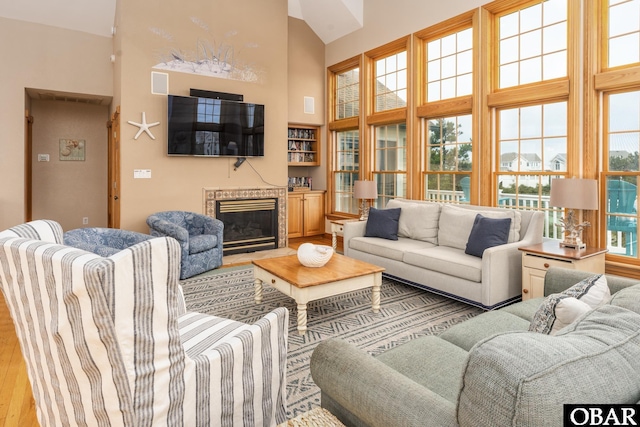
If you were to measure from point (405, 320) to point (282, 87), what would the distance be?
4.48 meters

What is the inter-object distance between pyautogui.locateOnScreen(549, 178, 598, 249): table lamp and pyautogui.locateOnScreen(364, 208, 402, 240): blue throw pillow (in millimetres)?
1716

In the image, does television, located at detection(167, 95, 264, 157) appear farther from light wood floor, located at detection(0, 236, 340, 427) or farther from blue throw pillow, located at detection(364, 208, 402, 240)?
light wood floor, located at detection(0, 236, 340, 427)

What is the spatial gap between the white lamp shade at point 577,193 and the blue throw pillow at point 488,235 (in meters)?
0.49

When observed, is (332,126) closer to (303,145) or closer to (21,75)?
(303,145)

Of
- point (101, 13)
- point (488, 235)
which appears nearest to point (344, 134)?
point (488, 235)

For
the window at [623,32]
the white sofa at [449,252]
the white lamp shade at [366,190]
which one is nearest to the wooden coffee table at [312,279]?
the white sofa at [449,252]

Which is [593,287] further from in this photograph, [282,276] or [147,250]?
[282,276]

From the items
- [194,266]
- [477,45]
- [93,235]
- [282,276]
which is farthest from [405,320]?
[477,45]

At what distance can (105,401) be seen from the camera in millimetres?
1133

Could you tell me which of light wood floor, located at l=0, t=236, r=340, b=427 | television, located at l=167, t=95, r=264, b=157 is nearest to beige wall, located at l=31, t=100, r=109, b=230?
television, located at l=167, t=95, r=264, b=157

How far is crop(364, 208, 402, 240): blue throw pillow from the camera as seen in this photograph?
15.6 feet

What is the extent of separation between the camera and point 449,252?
4.05 m

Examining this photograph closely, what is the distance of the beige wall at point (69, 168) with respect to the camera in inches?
275

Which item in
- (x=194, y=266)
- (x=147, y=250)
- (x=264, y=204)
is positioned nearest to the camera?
(x=147, y=250)
